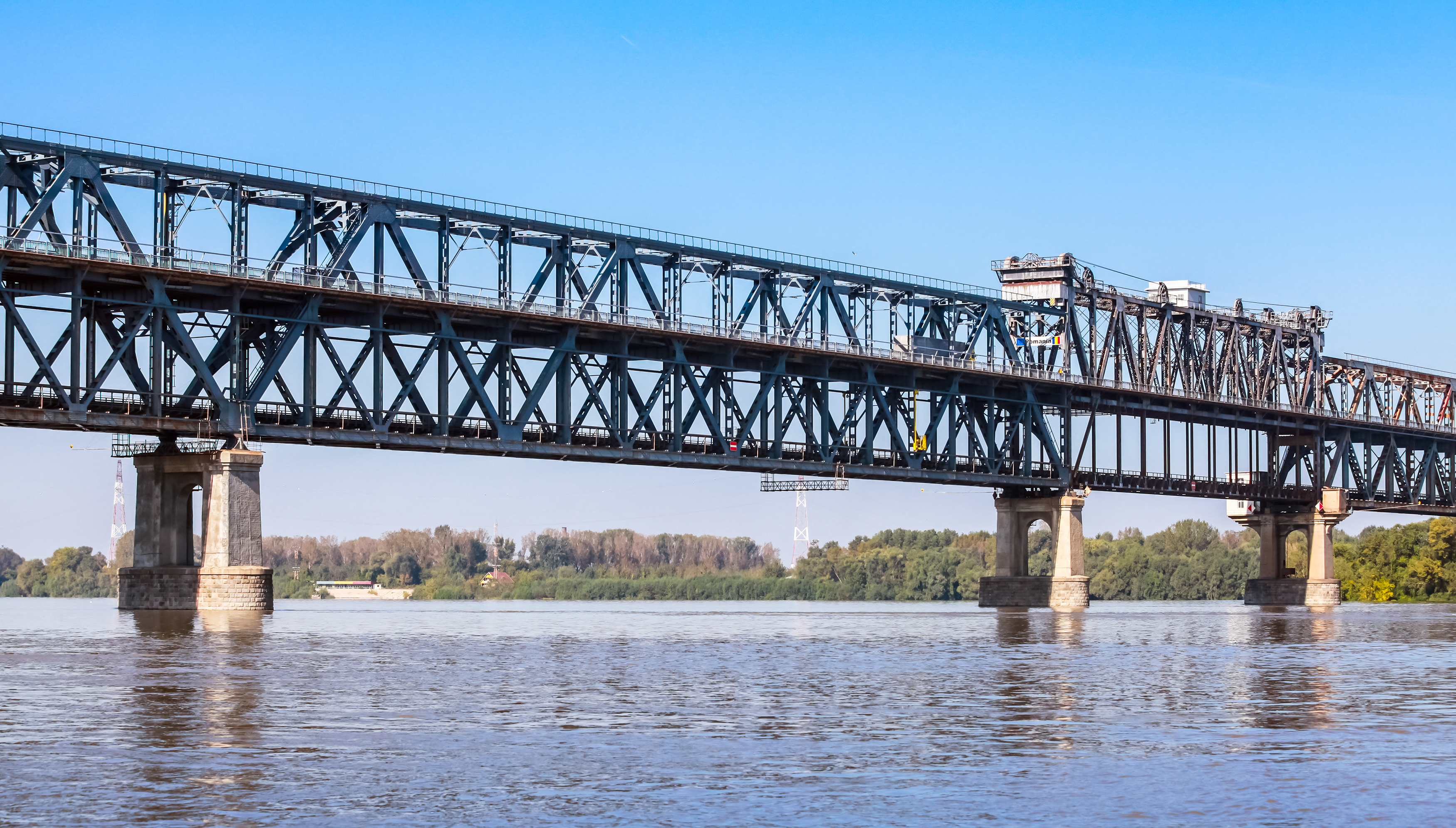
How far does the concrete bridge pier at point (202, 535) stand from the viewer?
3406 inches

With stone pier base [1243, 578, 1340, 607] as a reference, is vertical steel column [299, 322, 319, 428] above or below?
above

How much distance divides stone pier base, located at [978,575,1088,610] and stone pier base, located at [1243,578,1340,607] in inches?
1367

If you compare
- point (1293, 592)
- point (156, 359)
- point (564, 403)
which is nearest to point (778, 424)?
point (564, 403)

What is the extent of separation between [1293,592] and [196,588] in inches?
4148

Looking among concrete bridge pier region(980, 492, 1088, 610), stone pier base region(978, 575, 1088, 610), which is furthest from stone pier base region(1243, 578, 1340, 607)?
stone pier base region(978, 575, 1088, 610)

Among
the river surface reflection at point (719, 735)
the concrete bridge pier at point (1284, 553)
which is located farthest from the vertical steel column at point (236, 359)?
the concrete bridge pier at point (1284, 553)

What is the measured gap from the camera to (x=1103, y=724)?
33.0 meters

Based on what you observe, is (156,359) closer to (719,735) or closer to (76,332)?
(76,332)

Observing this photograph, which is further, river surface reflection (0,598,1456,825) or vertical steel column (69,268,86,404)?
vertical steel column (69,268,86,404)

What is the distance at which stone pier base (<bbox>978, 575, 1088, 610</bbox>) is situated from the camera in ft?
427

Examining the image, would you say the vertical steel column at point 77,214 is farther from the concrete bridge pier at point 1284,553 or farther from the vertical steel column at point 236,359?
the concrete bridge pier at point 1284,553

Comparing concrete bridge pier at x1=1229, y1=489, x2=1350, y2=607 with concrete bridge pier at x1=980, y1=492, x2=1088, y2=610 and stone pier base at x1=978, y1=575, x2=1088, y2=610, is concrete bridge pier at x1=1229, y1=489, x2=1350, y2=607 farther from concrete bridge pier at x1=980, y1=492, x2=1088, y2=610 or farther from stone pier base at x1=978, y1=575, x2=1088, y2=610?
stone pier base at x1=978, y1=575, x2=1088, y2=610

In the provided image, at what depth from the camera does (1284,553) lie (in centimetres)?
16712

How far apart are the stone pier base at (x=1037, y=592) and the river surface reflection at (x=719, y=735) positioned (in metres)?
64.6
